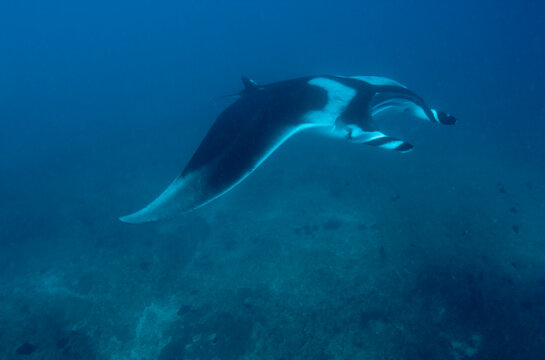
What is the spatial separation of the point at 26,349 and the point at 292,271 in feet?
20.2

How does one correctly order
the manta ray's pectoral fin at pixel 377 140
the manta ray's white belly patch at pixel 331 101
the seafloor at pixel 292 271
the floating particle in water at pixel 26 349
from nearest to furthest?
the manta ray's pectoral fin at pixel 377 140, the manta ray's white belly patch at pixel 331 101, the seafloor at pixel 292 271, the floating particle in water at pixel 26 349

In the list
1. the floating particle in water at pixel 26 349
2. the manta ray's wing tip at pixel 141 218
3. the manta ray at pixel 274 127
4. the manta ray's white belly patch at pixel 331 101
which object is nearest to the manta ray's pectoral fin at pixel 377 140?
the manta ray at pixel 274 127

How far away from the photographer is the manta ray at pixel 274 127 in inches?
103

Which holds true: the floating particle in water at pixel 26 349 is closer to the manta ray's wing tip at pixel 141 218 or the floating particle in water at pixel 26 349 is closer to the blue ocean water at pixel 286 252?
the blue ocean water at pixel 286 252

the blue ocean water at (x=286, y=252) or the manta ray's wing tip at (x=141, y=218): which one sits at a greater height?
the manta ray's wing tip at (x=141, y=218)

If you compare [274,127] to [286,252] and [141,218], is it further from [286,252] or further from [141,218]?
[286,252]

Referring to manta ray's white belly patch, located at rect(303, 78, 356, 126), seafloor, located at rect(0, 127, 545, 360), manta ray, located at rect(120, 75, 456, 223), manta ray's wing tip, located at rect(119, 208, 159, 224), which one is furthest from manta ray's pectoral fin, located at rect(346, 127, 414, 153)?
seafloor, located at rect(0, 127, 545, 360)

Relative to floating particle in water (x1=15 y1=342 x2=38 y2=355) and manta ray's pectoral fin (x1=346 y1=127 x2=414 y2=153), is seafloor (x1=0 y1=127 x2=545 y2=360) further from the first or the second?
manta ray's pectoral fin (x1=346 y1=127 x2=414 y2=153)


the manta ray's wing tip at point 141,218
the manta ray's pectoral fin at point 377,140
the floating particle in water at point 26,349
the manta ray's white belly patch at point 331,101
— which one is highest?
the manta ray's white belly patch at point 331,101

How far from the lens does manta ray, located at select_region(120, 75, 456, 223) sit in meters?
2.62

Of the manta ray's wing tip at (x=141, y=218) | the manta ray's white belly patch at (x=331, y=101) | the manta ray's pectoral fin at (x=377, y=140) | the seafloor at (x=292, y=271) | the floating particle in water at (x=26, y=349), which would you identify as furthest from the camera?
the floating particle in water at (x=26, y=349)

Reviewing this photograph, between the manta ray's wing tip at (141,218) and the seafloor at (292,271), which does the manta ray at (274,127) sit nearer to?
the manta ray's wing tip at (141,218)

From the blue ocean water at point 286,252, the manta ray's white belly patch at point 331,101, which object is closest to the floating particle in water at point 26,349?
the blue ocean water at point 286,252

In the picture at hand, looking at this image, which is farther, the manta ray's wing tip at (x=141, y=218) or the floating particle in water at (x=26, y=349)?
the floating particle in water at (x=26, y=349)
